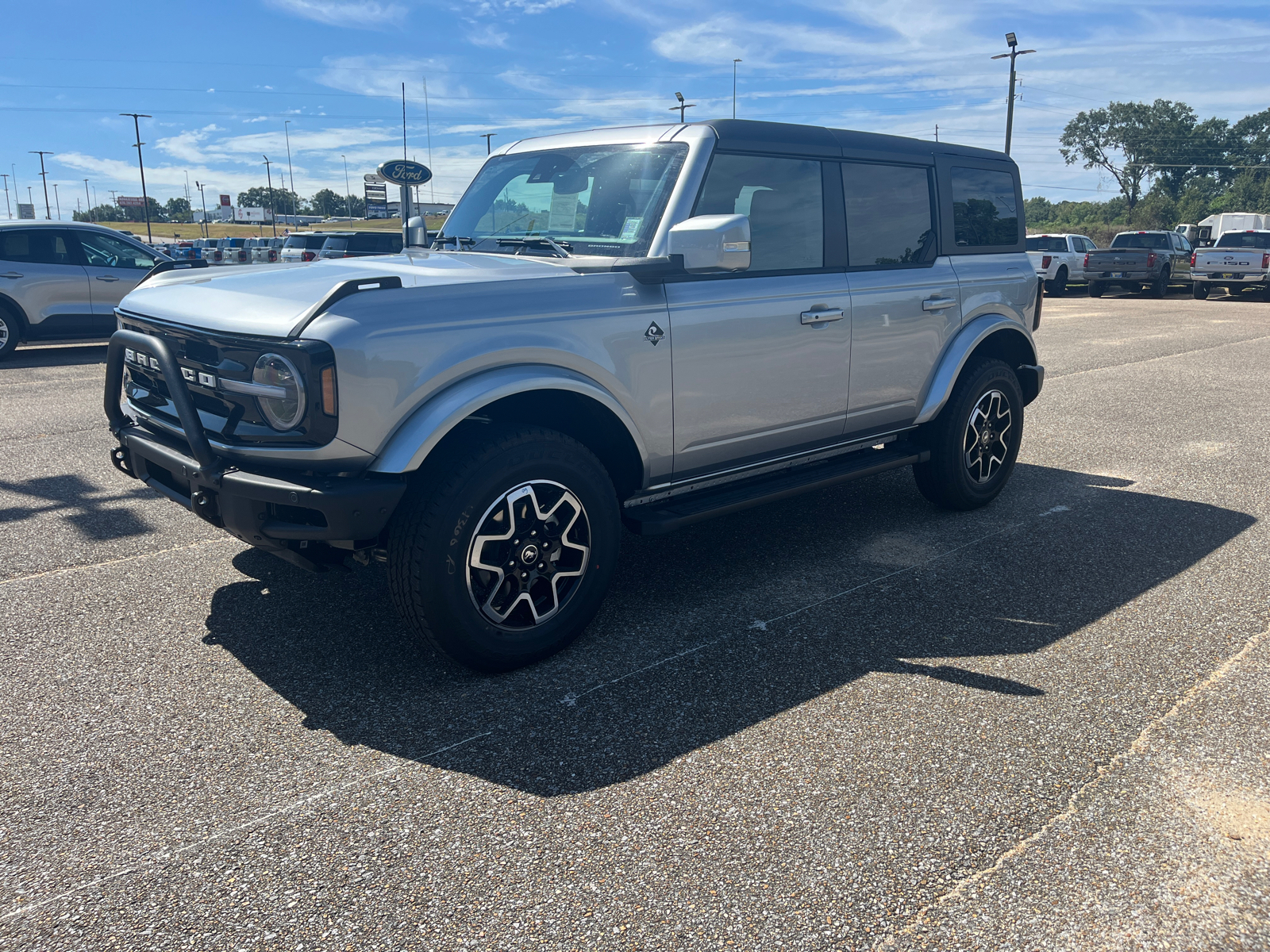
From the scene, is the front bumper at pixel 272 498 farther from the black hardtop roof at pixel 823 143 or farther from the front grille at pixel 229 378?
the black hardtop roof at pixel 823 143

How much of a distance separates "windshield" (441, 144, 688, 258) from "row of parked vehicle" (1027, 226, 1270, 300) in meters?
21.3

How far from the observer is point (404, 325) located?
122 inches

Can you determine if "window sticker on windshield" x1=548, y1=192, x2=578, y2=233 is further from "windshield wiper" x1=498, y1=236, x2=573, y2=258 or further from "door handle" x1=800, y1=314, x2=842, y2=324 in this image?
"door handle" x1=800, y1=314, x2=842, y2=324

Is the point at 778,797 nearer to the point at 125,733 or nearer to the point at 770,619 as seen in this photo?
the point at 770,619

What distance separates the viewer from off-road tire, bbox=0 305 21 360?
1184cm

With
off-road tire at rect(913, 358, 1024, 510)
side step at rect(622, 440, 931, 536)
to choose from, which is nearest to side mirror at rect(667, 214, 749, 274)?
side step at rect(622, 440, 931, 536)

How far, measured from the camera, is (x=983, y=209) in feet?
18.1

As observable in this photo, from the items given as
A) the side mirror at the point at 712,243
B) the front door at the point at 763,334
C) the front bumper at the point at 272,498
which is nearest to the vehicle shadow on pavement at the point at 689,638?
the front bumper at the point at 272,498

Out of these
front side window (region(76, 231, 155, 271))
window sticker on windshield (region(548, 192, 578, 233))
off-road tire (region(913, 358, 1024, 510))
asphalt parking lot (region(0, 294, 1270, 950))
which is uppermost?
front side window (region(76, 231, 155, 271))

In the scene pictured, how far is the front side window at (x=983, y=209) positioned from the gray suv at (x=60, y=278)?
397 inches

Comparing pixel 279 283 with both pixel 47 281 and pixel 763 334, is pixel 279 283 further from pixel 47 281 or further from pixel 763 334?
pixel 47 281

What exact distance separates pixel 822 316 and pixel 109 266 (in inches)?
452

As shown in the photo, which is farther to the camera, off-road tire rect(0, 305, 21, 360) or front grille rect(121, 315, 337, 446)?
off-road tire rect(0, 305, 21, 360)

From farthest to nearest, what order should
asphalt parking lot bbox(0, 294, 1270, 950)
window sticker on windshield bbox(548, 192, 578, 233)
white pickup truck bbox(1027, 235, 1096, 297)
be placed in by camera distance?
white pickup truck bbox(1027, 235, 1096, 297) → window sticker on windshield bbox(548, 192, 578, 233) → asphalt parking lot bbox(0, 294, 1270, 950)
